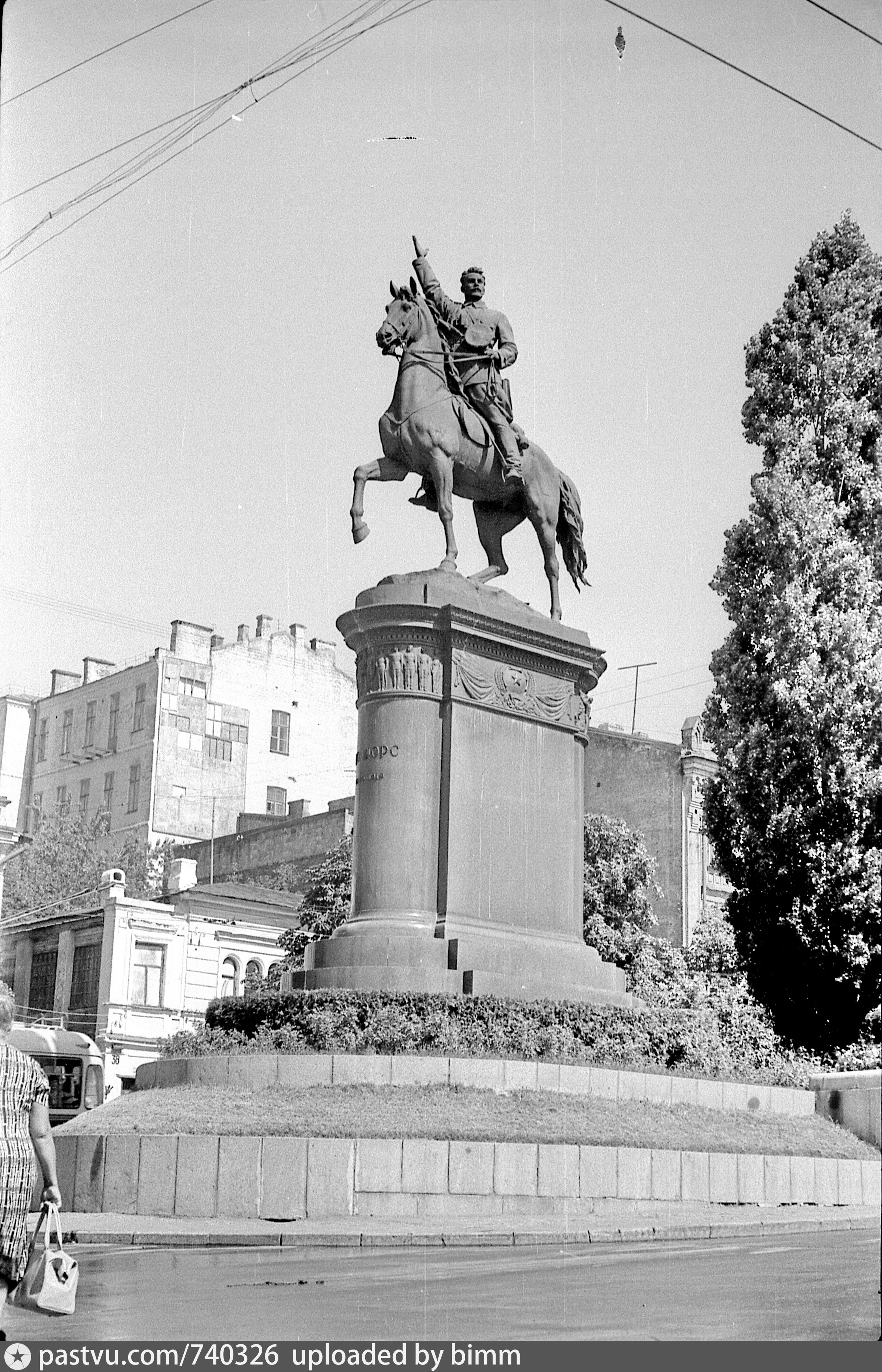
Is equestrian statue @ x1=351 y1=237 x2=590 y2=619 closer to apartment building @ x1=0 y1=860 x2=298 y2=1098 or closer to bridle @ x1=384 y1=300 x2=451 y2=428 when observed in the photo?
bridle @ x1=384 y1=300 x2=451 y2=428

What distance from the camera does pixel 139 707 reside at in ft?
223

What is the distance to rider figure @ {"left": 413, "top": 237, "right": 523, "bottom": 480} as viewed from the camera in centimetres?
1952

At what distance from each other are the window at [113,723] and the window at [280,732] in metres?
6.27

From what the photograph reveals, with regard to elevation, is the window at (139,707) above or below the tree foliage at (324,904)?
above

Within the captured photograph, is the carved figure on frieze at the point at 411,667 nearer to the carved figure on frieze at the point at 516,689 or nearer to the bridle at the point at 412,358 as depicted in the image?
the carved figure on frieze at the point at 516,689

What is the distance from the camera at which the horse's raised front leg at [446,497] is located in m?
19.1

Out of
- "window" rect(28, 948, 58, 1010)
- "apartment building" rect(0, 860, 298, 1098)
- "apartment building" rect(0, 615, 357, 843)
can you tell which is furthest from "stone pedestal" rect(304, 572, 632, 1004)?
"apartment building" rect(0, 615, 357, 843)

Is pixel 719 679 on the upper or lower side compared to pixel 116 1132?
upper

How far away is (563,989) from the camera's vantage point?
56.9 feet

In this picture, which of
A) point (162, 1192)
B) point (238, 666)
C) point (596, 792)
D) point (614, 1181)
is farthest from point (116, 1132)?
point (238, 666)

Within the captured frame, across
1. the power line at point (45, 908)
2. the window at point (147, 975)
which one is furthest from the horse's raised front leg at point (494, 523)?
the power line at point (45, 908)
